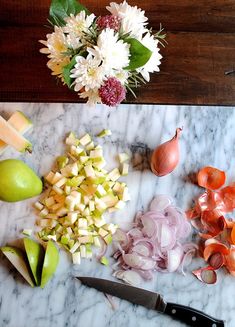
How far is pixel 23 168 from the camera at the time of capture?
118 cm

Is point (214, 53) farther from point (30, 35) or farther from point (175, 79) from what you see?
point (30, 35)

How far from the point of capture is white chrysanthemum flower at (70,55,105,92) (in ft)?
3.24

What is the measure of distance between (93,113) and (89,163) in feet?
0.45

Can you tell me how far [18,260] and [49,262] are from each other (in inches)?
3.5

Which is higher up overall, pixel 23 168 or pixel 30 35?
pixel 30 35

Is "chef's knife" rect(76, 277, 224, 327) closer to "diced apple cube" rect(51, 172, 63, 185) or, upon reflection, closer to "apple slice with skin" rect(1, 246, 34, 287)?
"apple slice with skin" rect(1, 246, 34, 287)

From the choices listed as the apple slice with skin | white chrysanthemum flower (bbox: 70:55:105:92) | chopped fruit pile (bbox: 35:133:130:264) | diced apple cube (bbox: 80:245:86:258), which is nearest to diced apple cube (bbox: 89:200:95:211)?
chopped fruit pile (bbox: 35:133:130:264)

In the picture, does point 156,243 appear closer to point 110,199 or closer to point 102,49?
point 110,199

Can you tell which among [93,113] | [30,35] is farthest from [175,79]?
[30,35]

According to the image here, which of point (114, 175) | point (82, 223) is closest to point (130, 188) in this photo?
point (114, 175)

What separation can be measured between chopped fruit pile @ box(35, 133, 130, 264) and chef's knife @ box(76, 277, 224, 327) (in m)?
0.06

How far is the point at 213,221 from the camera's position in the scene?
1.23 meters

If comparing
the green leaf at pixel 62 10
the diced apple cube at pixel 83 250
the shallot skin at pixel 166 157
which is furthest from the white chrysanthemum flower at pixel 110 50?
the diced apple cube at pixel 83 250

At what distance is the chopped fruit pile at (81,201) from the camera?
47.7 inches
